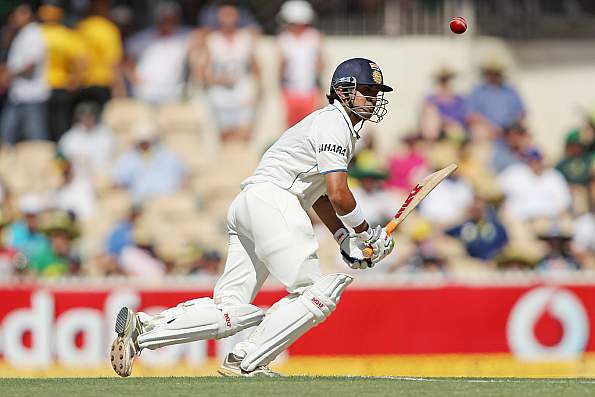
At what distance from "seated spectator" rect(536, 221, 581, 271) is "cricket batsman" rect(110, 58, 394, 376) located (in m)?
5.21

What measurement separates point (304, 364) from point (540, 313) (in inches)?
76.6

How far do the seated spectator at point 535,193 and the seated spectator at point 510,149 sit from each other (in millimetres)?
446

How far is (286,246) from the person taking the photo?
28.3 feet

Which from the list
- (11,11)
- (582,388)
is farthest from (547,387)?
(11,11)

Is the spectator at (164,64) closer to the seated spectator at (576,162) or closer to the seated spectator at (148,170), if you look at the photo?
the seated spectator at (148,170)

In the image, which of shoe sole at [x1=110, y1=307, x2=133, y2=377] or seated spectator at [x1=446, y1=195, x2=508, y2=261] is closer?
shoe sole at [x1=110, y1=307, x2=133, y2=377]

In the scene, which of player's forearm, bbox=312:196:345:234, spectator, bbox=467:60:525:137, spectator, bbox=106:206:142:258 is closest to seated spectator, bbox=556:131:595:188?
Result: spectator, bbox=467:60:525:137

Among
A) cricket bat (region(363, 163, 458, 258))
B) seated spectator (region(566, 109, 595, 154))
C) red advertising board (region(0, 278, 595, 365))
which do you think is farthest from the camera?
seated spectator (region(566, 109, 595, 154))

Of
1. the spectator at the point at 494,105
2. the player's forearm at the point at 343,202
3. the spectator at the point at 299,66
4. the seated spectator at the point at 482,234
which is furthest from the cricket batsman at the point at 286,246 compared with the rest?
the spectator at the point at 494,105

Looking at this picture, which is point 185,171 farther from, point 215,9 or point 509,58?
point 509,58

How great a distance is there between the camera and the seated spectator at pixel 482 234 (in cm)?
1418

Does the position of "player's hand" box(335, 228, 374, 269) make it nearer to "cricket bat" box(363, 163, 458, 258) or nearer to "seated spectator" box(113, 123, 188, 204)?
"cricket bat" box(363, 163, 458, 258)

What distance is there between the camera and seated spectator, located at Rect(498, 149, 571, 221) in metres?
14.9

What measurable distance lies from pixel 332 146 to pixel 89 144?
8113 mm
